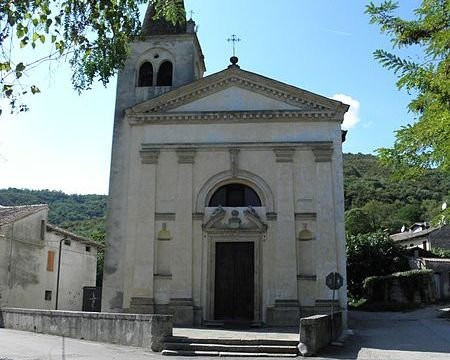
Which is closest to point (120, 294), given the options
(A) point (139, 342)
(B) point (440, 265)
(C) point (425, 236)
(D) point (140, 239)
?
(D) point (140, 239)

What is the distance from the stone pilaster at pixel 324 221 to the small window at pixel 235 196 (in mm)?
2405

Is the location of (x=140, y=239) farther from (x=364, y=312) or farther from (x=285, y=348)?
(x=364, y=312)

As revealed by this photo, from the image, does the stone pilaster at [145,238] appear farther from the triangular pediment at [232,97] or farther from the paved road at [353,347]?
the paved road at [353,347]

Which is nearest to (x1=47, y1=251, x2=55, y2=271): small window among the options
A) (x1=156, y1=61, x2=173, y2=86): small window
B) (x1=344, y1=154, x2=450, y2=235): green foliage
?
(x1=156, y1=61, x2=173, y2=86): small window

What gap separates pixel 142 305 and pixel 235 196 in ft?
17.5

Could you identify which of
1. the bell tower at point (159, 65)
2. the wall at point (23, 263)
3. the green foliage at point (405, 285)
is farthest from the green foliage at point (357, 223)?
the bell tower at point (159, 65)

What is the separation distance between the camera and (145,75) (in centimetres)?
2298

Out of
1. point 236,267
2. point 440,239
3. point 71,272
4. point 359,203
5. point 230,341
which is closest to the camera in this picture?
point 230,341

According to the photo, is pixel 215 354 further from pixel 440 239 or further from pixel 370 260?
pixel 440 239

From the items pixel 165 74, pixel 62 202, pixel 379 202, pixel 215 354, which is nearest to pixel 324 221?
pixel 215 354

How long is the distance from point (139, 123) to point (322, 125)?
7221 mm

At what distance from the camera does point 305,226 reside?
18875 mm

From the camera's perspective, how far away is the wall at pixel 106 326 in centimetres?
1330

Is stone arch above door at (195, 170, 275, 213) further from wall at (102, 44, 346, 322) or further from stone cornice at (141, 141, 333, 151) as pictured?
stone cornice at (141, 141, 333, 151)
